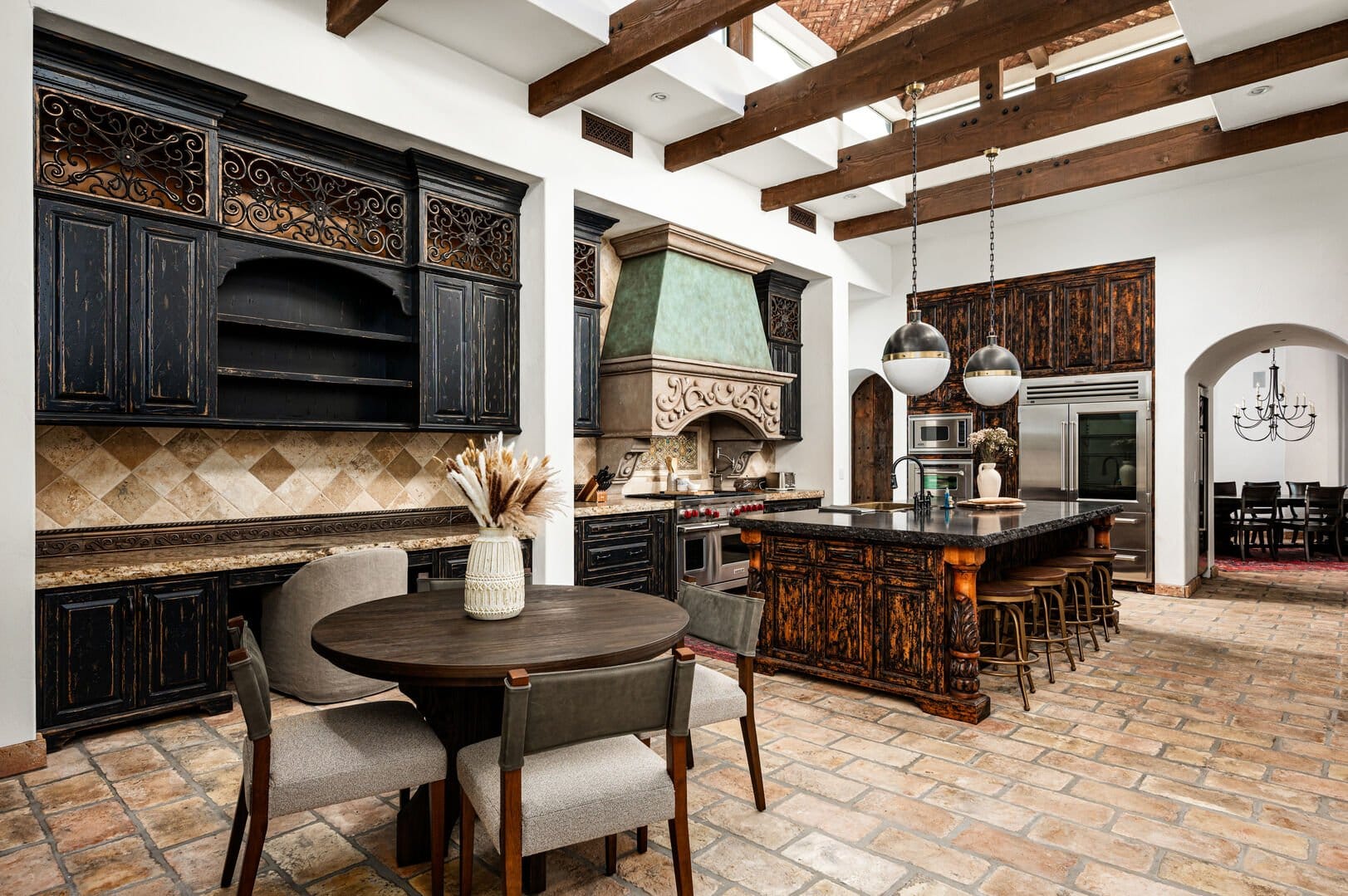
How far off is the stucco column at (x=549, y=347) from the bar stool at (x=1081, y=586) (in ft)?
10.8

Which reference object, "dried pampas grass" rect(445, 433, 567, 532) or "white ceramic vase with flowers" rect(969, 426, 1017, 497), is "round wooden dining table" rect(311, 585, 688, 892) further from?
"white ceramic vase with flowers" rect(969, 426, 1017, 497)

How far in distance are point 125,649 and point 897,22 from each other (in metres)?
7.03

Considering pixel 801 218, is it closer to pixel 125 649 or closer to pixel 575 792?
pixel 125 649

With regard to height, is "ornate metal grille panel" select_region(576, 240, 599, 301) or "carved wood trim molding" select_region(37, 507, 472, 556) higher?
"ornate metal grille panel" select_region(576, 240, 599, 301)

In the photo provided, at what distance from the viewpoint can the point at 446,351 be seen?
16.0 ft

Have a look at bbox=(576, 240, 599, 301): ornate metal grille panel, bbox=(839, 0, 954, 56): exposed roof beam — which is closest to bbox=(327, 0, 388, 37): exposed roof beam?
bbox=(576, 240, 599, 301): ornate metal grille panel

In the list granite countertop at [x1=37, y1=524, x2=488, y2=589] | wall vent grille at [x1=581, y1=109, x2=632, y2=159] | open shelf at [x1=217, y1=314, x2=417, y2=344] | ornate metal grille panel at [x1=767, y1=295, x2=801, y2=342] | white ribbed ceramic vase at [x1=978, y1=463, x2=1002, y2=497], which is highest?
wall vent grille at [x1=581, y1=109, x2=632, y2=159]

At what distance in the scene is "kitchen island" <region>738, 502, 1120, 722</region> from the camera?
148 inches

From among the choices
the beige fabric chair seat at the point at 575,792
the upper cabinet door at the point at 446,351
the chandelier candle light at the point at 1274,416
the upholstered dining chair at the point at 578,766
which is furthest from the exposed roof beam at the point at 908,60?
the chandelier candle light at the point at 1274,416

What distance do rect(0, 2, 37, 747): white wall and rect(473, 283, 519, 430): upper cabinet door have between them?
2.34 meters

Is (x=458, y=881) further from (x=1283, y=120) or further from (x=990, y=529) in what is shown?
(x=1283, y=120)

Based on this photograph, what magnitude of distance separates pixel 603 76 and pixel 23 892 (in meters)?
4.45

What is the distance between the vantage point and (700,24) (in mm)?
3992

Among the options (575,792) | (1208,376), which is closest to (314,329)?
(575,792)
